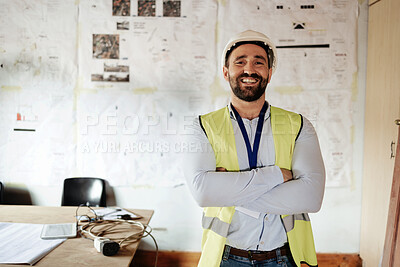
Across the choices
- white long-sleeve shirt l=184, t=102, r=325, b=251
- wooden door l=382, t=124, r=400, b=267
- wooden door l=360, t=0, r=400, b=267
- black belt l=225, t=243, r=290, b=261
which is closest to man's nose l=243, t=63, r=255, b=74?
white long-sleeve shirt l=184, t=102, r=325, b=251

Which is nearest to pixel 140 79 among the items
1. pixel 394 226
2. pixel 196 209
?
pixel 196 209

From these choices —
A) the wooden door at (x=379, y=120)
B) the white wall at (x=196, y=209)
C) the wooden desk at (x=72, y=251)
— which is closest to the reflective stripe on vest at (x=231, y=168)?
the wooden desk at (x=72, y=251)

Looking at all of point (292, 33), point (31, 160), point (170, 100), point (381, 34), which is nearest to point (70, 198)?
point (31, 160)

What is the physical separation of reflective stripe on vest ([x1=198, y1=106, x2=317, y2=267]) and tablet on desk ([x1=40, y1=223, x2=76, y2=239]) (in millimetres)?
727

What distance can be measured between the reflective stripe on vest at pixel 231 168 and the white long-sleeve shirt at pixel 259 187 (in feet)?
0.10

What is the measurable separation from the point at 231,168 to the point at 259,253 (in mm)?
425

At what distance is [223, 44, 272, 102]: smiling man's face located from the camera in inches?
67.1

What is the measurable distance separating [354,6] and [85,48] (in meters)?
2.55

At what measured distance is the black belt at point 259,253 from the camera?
1534 mm

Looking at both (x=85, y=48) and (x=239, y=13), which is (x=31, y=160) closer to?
(x=85, y=48)

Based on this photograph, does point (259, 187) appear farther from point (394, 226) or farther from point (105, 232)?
point (394, 226)

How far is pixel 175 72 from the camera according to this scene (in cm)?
311

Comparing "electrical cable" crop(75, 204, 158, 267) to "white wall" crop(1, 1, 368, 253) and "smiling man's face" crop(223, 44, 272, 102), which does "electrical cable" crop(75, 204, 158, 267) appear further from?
"white wall" crop(1, 1, 368, 253)

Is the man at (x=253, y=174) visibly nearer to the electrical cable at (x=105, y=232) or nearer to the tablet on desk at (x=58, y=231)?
the electrical cable at (x=105, y=232)
